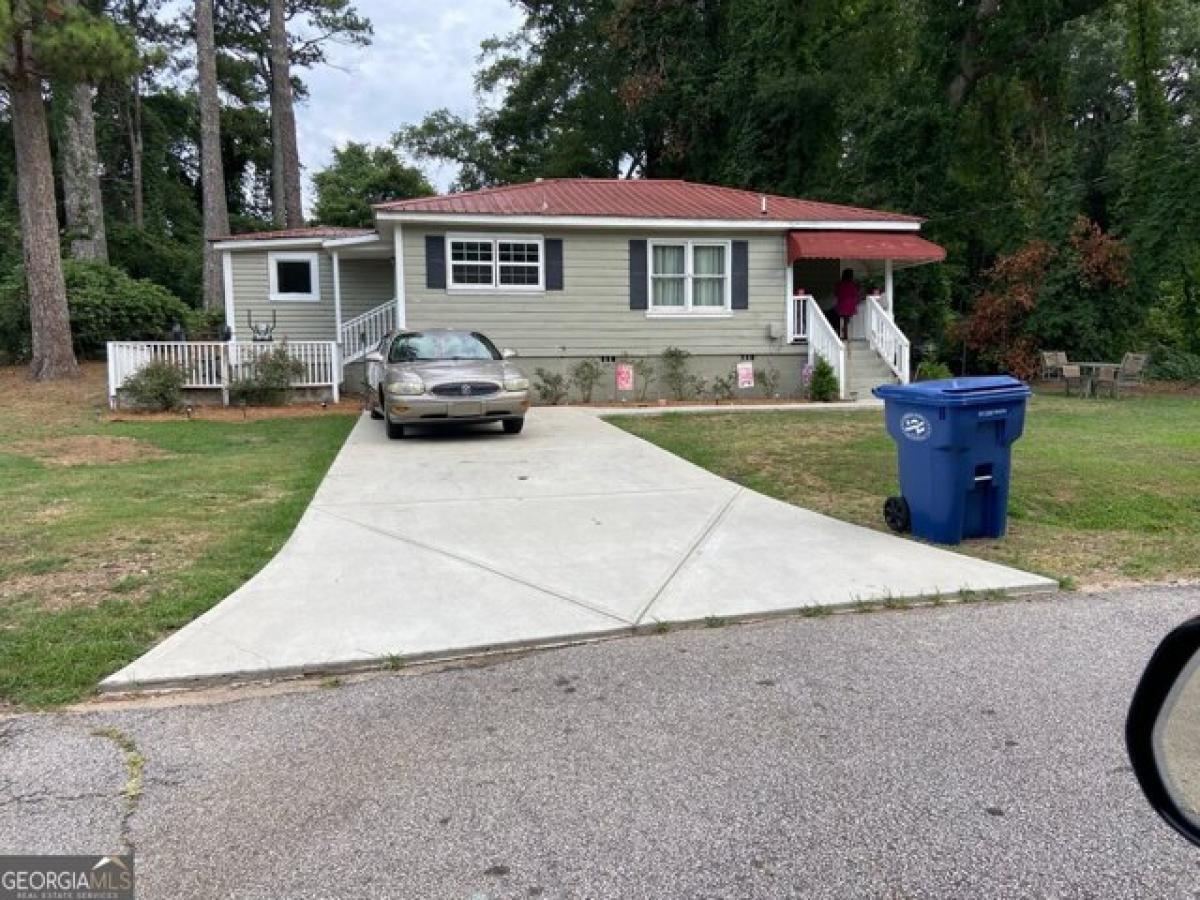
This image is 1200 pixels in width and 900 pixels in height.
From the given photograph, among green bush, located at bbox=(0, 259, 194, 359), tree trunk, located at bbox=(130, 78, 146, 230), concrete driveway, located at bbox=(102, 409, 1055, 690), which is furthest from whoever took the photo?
tree trunk, located at bbox=(130, 78, 146, 230)

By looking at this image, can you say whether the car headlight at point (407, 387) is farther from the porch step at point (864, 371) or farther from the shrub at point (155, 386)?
the porch step at point (864, 371)

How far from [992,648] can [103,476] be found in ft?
29.1

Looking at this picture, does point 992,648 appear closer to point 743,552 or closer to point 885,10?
point 743,552

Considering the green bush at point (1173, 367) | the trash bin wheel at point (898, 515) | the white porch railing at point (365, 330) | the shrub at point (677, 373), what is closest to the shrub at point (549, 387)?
the shrub at point (677, 373)

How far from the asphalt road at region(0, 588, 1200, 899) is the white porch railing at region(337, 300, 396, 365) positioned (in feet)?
48.7

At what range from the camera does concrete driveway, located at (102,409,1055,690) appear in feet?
15.0

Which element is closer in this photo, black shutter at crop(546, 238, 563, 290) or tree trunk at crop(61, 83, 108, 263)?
black shutter at crop(546, 238, 563, 290)

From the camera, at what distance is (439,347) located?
1273cm

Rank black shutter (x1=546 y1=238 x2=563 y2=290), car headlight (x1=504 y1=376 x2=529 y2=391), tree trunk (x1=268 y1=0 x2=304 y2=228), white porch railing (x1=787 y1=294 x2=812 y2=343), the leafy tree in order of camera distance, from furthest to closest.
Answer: the leafy tree, tree trunk (x1=268 y1=0 x2=304 y2=228), white porch railing (x1=787 y1=294 x2=812 y2=343), black shutter (x1=546 y1=238 x2=563 y2=290), car headlight (x1=504 y1=376 x2=529 y2=391)

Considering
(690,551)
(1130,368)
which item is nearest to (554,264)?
(690,551)

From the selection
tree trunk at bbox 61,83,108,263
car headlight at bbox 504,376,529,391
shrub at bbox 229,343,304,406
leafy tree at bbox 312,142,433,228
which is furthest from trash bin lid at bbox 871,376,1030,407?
leafy tree at bbox 312,142,433,228

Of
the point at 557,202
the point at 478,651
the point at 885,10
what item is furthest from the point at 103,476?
the point at 885,10

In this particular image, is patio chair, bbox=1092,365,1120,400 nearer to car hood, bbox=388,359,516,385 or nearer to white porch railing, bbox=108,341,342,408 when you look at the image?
car hood, bbox=388,359,516,385

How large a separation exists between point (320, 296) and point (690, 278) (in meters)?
8.98
